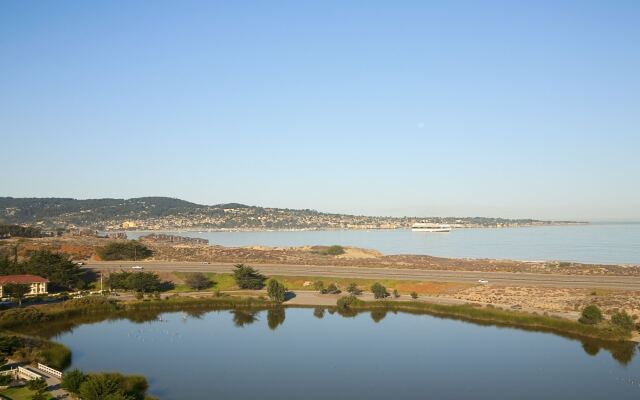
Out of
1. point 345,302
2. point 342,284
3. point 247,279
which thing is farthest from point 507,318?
point 247,279

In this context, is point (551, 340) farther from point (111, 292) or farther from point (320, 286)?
point (111, 292)

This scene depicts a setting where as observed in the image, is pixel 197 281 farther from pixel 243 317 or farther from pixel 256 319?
pixel 256 319

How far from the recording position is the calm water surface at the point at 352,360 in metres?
35.7

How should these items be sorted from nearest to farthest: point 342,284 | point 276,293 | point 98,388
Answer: point 98,388 < point 276,293 < point 342,284

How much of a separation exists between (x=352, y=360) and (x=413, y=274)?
134ft

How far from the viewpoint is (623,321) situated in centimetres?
4966

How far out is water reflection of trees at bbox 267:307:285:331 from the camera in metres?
56.7

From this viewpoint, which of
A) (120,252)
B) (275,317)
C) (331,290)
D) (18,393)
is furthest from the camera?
(120,252)

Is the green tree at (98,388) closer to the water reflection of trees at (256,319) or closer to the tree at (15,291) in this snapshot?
the water reflection of trees at (256,319)

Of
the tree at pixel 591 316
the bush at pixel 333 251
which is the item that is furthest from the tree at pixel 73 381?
the bush at pixel 333 251

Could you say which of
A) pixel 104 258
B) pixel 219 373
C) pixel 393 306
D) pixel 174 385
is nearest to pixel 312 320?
pixel 393 306

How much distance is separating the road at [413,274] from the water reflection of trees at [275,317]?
18267 millimetres

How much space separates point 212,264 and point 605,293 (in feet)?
197

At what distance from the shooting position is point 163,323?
188 ft
